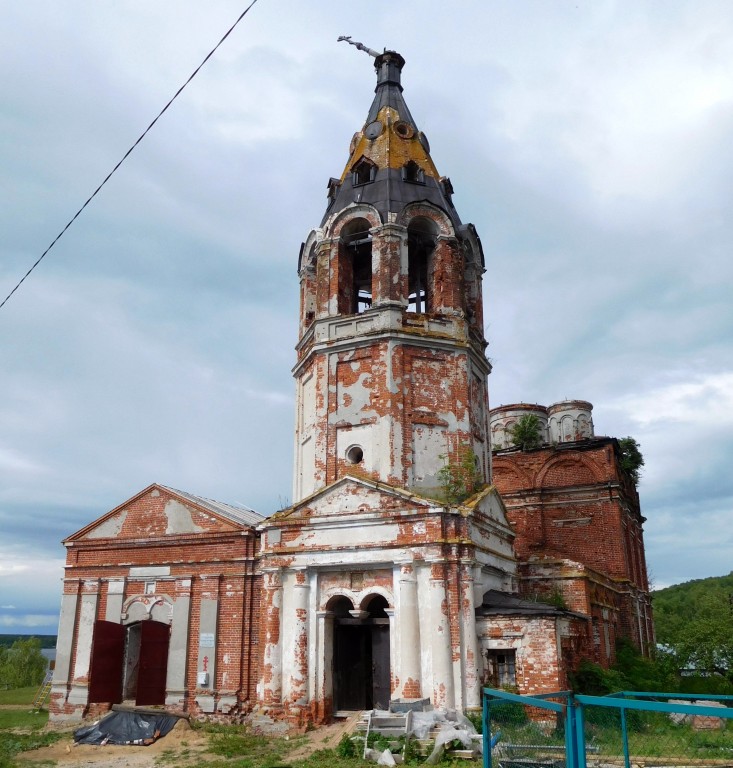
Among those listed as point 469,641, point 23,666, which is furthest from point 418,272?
point 23,666

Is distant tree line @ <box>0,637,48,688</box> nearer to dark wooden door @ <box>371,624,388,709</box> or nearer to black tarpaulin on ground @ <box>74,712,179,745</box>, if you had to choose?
black tarpaulin on ground @ <box>74,712,179,745</box>

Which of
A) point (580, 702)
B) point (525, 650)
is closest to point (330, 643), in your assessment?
point (525, 650)

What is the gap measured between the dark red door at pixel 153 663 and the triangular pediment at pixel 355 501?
192 inches

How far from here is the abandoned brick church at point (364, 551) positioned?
16.1m

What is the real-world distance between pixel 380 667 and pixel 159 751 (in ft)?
16.6

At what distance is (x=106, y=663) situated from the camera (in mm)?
19375

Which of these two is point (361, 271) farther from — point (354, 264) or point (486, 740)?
point (486, 740)

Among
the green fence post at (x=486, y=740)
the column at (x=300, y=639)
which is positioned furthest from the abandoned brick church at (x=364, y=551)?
the green fence post at (x=486, y=740)

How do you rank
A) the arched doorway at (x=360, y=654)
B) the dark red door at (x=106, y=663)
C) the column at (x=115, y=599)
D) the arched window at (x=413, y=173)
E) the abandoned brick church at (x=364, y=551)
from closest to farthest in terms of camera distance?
the abandoned brick church at (x=364, y=551)
the arched doorway at (x=360, y=654)
the dark red door at (x=106, y=663)
the column at (x=115, y=599)
the arched window at (x=413, y=173)

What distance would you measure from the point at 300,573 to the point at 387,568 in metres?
2.10

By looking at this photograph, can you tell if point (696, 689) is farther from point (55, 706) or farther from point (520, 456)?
point (55, 706)

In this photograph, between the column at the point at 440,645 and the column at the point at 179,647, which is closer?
the column at the point at 440,645

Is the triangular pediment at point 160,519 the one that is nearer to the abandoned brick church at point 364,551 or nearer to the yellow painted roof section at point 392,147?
the abandoned brick church at point 364,551

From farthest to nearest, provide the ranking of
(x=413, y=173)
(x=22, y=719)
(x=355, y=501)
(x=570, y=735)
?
(x=22, y=719), (x=413, y=173), (x=355, y=501), (x=570, y=735)
